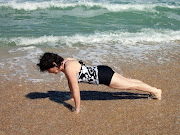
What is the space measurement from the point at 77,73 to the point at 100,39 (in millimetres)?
5803

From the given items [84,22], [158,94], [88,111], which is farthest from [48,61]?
[84,22]

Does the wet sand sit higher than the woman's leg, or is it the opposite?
the woman's leg

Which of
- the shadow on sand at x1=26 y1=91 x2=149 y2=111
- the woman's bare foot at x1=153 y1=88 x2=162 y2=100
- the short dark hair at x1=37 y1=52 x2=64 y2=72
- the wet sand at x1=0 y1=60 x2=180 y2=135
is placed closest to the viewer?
the wet sand at x1=0 y1=60 x2=180 y2=135

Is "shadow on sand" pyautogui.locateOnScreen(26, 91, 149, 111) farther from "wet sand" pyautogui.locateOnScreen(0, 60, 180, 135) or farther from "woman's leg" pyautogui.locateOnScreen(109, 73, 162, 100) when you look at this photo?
"woman's leg" pyautogui.locateOnScreen(109, 73, 162, 100)

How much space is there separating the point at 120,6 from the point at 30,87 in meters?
14.0

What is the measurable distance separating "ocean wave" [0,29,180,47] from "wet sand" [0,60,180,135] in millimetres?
3791

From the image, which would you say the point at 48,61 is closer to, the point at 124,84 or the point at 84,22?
the point at 124,84

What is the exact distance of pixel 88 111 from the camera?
412 cm

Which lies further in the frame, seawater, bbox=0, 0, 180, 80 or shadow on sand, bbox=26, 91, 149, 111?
seawater, bbox=0, 0, 180, 80

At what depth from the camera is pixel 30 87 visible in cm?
514

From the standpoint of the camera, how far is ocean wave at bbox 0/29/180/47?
356 inches

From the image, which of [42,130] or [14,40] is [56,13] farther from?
[42,130]

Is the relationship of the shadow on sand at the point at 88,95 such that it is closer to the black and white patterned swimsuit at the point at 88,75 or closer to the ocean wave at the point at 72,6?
the black and white patterned swimsuit at the point at 88,75

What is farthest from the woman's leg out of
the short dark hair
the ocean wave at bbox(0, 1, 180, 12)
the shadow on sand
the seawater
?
the ocean wave at bbox(0, 1, 180, 12)
